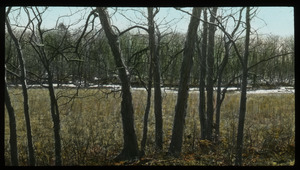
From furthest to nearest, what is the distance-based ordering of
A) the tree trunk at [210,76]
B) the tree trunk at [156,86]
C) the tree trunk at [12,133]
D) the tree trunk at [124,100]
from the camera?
the tree trunk at [210,76]
the tree trunk at [156,86]
the tree trunk at [124,100]
the tree trunk at [12,133]

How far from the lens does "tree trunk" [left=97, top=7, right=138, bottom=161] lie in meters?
3.40

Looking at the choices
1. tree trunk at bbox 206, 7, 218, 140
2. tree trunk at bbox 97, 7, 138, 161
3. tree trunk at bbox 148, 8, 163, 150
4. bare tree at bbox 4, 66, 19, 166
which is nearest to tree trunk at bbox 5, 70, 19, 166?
bare tree at bbox 4, 66, 19, 166

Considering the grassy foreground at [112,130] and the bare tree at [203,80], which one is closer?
the grassy foreground at [112,130]

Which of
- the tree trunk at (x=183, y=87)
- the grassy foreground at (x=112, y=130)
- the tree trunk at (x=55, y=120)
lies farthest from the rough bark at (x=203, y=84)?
the tree trunk at (x=55, y=120)

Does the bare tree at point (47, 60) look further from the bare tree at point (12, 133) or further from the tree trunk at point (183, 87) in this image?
the tree trunk at point (183, 87)

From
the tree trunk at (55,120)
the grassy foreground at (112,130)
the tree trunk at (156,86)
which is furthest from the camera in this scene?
the tree trunk at (156,86)

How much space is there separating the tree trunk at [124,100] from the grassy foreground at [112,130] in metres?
0.09

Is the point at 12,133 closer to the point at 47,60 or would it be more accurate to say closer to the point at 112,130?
the point at 47,60

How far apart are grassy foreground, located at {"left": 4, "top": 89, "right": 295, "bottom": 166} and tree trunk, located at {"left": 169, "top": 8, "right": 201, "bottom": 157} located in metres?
0.15

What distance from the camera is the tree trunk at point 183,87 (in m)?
3.59

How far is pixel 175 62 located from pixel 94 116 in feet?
4.04

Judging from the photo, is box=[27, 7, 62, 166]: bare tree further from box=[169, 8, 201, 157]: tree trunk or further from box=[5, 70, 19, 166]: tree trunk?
box=[169, 8, 201, 157]: tree trunk

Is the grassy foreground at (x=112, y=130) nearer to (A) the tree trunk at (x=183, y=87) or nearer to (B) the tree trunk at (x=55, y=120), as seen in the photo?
(B) the tree trunk at (x=55, y=120)
